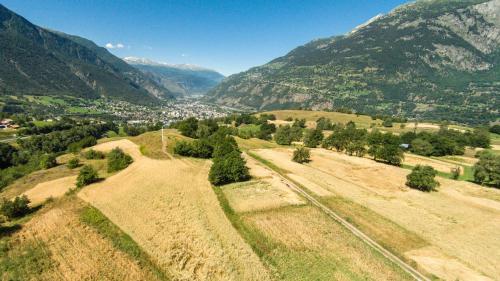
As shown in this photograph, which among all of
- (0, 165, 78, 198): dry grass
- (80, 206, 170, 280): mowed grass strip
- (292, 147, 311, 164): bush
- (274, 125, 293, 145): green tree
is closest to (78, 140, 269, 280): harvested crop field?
(80, 206, 170, 280): mowed grass strip

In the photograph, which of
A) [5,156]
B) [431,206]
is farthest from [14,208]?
[431,206]

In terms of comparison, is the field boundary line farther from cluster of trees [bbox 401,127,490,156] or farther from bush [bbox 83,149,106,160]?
cluster of trees [bbox 401,127,490,156]

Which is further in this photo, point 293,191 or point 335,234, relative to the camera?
point 293,191

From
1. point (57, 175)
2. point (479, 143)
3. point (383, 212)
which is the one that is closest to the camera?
point (383, 212)

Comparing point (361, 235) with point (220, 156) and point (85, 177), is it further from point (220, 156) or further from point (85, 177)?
point (85, 177)

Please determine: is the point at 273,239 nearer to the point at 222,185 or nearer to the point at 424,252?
the point at 424,252


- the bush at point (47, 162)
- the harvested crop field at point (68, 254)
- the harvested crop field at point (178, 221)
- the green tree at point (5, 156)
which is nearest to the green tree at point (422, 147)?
the harvested crop field at point (178, 221)

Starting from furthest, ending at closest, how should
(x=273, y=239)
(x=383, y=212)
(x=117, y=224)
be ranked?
(x=383, y=212)
(x=117, y=224)
(x=273, y=239)

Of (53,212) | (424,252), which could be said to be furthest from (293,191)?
(53,212)
